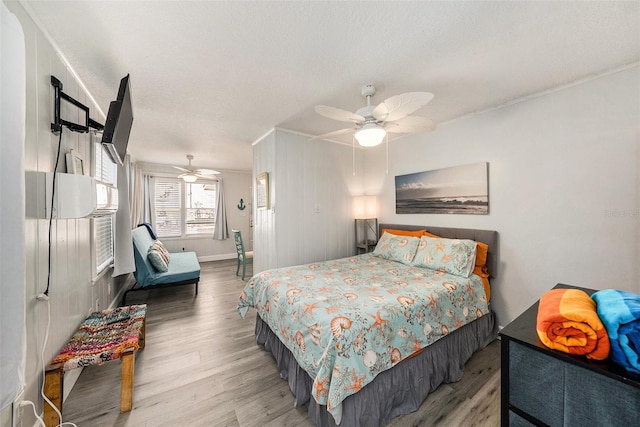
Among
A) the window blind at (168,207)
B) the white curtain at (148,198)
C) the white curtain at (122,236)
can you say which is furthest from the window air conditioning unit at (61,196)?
the window blind at (168,207)

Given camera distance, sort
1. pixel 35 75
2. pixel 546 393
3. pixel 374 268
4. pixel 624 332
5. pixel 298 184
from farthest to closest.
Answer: pixel 298 184 < pixel 374 268 < pixel 35 75 < pixel 546 393 < pixel 624 332

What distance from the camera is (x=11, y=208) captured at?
863mm

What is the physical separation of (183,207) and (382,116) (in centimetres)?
590

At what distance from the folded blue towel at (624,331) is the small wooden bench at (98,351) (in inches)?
98.1

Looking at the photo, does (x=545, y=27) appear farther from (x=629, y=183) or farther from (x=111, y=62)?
(x=111, y=62)

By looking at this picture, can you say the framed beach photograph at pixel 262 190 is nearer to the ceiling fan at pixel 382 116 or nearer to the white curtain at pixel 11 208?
the ceiling fan at pixel 382 116

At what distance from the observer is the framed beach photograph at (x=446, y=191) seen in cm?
269

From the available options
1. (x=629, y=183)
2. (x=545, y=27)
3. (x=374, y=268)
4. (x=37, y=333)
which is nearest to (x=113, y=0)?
(x=37, y=333)

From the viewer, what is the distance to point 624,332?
26.9 inches

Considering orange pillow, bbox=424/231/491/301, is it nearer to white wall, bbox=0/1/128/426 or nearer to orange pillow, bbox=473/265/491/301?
orange pillow, bbox=473/265/491/301

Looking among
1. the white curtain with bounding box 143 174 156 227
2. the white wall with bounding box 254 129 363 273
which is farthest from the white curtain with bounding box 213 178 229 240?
the white wall with bounding box 254 129 363 273

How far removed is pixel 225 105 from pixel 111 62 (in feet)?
3.10

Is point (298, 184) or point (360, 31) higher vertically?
point (360, 31)

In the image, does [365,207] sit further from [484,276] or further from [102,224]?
[102,224]
